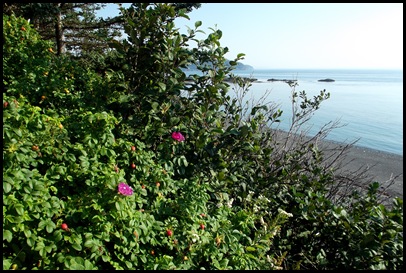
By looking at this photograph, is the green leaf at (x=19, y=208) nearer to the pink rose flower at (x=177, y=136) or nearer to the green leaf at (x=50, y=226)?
the green leaf at (x=50, y=226)

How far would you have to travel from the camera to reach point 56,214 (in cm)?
167

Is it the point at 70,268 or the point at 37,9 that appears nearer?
the point at 70,268

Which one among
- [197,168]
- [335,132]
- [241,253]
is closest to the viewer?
[241,253]

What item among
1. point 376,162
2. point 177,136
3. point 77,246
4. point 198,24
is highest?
point 198,24

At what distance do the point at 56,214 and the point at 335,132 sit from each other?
41.6ft

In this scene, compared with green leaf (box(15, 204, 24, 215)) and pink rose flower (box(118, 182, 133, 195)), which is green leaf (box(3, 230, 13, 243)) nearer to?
green leaf (box(15, 204, 24, 215))

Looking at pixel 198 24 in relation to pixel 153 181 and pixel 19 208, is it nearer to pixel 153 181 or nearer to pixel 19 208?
pixel 153 181

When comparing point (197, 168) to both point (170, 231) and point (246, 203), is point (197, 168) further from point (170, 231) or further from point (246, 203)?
point (170, 231)

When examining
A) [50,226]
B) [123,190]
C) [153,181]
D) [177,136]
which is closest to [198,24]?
[177,136]

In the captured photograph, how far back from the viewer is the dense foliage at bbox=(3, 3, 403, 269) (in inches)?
64.5

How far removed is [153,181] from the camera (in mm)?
2131

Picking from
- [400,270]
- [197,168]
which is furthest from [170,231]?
[400,270]

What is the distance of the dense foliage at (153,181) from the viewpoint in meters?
1.64

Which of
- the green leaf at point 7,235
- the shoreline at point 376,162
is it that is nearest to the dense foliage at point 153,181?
the green leaf at point 7,235
